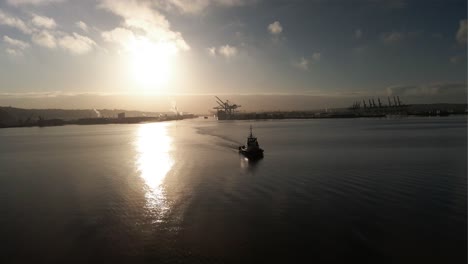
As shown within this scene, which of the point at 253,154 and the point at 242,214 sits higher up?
the point at 253,154

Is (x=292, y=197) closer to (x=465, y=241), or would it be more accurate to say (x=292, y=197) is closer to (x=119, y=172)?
(x=465, y=241)

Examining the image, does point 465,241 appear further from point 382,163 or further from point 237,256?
point 382,163

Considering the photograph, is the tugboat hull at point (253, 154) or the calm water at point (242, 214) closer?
the calm water at point (242, 214)

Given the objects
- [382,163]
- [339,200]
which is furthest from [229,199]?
[382,163]

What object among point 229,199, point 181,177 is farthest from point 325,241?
point 181,177

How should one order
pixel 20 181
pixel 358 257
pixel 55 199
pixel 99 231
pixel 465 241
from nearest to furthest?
1. pixel 358 257
2. pixel 465 241
3. pixel 99 231
4. pixel 55 199
5. pixel 20 181

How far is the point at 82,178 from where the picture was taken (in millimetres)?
31391

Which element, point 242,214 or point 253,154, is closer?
point 242,214

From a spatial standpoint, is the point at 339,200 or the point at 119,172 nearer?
the point at 339,200

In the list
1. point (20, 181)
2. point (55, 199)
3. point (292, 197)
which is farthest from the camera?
point (20, 181)

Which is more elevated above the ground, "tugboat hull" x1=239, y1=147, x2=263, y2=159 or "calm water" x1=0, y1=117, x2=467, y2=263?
"tugboat hull" x1=239, y1=147, x2=263, y2=159

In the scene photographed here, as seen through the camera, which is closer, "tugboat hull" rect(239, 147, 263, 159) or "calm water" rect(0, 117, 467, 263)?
"calm water" rect(0, 117, 467, 263)

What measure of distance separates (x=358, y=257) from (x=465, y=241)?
557 centimetres

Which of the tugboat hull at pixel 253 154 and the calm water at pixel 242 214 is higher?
the tugboat hull at pixel 253 154
